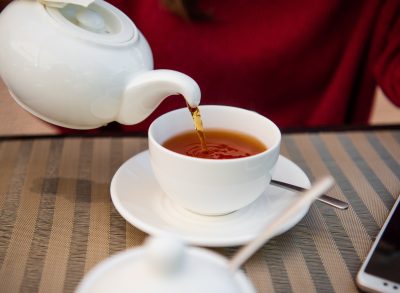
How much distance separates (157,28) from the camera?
4.00 ft

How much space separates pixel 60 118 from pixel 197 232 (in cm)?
23

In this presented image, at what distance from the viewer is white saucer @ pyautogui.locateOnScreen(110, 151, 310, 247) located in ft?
1.81

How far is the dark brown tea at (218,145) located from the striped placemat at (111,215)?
0.12 m

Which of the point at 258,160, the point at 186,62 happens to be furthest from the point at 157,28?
the point at 258,160

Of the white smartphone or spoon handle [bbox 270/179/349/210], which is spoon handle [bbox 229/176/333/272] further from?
spoon handle [bbox 270/179/349/210]

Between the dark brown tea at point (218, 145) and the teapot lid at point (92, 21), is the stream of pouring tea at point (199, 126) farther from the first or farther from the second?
the teapot lid at point (92, 21)

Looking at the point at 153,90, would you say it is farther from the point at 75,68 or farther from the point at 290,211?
the point at 290,211

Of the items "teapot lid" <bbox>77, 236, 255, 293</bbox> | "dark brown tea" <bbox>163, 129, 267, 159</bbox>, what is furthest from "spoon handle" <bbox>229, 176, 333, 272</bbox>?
"dark brown tea" <bbox>163, 129, 267, 159</bbox>

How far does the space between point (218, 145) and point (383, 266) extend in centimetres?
27

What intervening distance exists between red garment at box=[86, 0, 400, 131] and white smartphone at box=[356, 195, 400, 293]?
0.69 meters

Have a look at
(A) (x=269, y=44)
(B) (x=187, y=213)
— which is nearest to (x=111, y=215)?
(B) (x=187, y=213)

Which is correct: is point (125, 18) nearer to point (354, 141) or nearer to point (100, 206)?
point (100, 206)

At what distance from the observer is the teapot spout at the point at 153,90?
1.88 feet

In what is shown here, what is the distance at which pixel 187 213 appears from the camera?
603 millimetres
